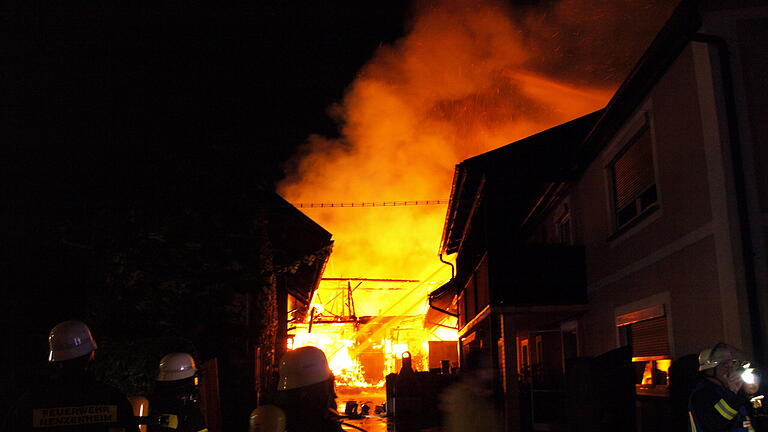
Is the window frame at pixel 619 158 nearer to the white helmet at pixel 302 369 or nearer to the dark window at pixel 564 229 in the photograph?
the dark window at pixel 564 229

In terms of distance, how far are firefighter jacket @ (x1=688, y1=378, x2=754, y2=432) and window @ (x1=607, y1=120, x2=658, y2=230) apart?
3565 mm

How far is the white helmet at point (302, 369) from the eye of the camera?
7.84 ft

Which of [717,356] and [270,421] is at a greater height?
[717,356]

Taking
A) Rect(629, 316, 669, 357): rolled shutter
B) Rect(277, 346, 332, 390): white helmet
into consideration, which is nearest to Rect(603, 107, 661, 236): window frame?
Rect(629, 316, 669, 357): rolled shutter

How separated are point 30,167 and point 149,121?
1.61 meters

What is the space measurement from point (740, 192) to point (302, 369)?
5.54 m

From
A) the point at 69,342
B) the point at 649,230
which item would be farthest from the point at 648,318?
the point at 69,342

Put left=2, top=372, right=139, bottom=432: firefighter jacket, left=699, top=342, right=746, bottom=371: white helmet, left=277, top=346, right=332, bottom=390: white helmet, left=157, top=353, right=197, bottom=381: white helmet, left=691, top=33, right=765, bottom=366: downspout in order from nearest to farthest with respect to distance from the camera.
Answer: left=277, top=346, right=332, bottom=390: white helmet, left=2, top=372, right=139, bottom=432: firefighter jacket, left=157, top=353, right=197, bottom=381: white helmet, left=699, top=342, right=746, bottom=371: white helmet, left=691, top=33, right=765, bottom=366: downspout

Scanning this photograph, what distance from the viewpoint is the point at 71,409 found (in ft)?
10.9

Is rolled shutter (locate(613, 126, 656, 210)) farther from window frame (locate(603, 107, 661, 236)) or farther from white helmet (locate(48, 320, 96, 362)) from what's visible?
white helmet (locate(48, 320, 96, 362))

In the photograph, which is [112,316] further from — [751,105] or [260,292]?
[751,105]

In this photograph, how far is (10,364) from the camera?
23.9 ft

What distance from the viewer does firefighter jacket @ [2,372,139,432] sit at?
3.27 metres

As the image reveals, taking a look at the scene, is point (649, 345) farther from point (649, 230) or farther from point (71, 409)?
point (71, 409)
